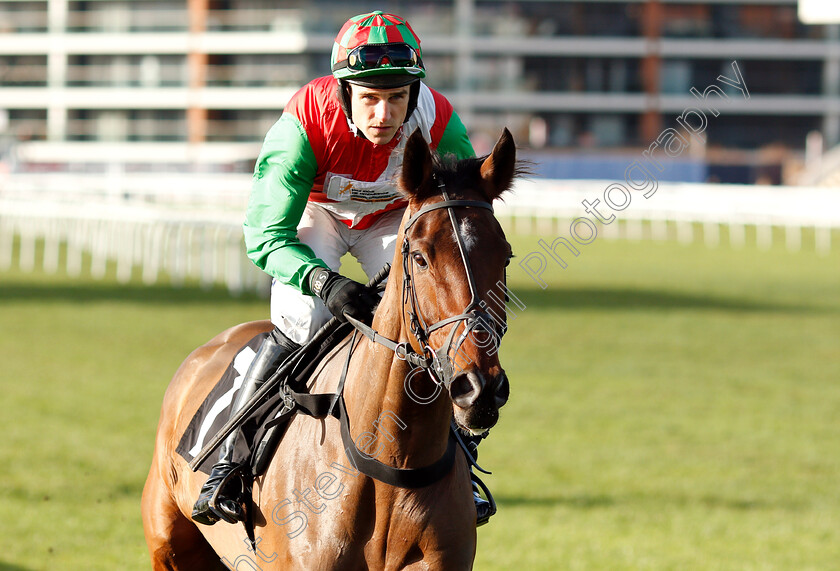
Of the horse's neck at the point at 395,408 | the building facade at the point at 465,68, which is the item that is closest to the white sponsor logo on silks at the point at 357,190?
the horse's neck at the point at 395,408

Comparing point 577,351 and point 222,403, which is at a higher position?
point 222,403

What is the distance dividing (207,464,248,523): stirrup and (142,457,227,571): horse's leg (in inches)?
32.6

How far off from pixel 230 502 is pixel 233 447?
225 millimetres

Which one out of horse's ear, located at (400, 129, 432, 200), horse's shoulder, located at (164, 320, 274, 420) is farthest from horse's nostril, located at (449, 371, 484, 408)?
horse's shoulder, located at (164, 320, 274, 420)

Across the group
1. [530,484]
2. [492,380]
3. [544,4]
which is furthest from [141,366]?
[544,4]

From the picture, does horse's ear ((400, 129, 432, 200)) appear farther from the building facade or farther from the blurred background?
the building facade

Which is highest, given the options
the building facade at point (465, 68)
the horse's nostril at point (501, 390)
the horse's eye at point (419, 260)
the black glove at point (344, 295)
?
the building facade at point (465, 68)

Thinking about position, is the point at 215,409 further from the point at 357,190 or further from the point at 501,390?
the point at 501,390

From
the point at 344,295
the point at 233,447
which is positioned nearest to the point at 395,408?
the point at 344,295

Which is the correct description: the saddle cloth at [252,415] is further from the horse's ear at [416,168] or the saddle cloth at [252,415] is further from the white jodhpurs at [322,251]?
the horse's ear at [416,168]

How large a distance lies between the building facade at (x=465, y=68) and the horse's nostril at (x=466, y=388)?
5379cm

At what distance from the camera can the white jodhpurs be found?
385 cm

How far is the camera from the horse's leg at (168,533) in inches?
175

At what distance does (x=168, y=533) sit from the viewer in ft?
14.6
